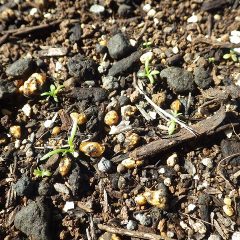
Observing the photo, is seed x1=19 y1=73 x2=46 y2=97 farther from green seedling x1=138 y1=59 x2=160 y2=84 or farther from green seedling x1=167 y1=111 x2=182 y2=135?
green seedling x1=167 y1=111 x2=182 y2=135

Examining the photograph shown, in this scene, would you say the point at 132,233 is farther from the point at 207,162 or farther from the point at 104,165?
the point at 207,162

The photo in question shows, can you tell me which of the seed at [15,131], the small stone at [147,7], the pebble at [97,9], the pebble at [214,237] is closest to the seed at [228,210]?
the pebble at [214,237]

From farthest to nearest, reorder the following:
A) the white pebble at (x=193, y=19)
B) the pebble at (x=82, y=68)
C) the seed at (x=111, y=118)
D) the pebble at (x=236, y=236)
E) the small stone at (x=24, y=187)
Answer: the white pebble at (x=193, y=19), the pebble at (x=82, y=68), the seed at (x=111, y=118), the small stone at (x=24, y=187), the pebble at (x=236, y=236)

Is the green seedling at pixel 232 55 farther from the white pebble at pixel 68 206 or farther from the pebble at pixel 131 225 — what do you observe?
the white pebble at pixel 68 206

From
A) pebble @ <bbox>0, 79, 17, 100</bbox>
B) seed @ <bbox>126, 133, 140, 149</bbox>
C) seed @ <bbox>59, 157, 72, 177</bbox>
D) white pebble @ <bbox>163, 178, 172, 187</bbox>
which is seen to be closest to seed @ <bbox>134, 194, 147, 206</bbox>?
white pebble @ <bbox>163, 178, 172, 187</bbox>

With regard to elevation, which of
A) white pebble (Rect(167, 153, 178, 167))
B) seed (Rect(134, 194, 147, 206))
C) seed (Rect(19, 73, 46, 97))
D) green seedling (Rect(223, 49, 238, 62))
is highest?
seed (Rect(19, 73, 46, 97))

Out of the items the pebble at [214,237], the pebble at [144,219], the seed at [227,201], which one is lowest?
the pebble at [214,237]

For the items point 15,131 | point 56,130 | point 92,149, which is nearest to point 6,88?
point 15,131
